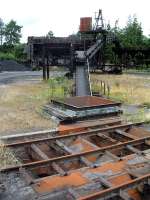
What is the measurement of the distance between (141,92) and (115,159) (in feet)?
39.0

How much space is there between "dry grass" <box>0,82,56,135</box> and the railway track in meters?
1.45

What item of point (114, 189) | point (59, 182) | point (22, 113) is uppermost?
point (22, 113)

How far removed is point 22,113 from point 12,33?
81043mm

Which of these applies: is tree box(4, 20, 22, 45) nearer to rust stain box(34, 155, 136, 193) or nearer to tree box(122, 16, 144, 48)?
tree box(122, 16, 144, 48)

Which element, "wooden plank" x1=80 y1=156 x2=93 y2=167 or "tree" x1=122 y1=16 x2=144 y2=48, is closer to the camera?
"wooden plank" x1=80 y1=156 x2=93 y2=167

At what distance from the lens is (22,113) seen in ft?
43.2

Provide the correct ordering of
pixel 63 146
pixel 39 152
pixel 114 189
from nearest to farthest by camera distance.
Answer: pixel 114 189 < pixel 39 152 < pixel 63 146

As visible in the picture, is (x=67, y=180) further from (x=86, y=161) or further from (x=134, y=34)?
(x=134, y=34)

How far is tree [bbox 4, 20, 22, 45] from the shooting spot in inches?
3524

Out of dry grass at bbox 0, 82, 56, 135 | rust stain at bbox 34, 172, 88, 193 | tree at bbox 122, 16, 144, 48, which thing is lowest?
rust stain at bbox 34, 172, 88, 193

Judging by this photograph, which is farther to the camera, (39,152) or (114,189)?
(39,152)

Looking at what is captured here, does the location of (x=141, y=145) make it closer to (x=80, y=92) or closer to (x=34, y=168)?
(x=34, y=168)

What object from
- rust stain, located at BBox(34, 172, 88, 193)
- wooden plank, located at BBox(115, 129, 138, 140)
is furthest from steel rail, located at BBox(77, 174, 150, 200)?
wooden plank, located at BBox(115, 129, 138, 140)

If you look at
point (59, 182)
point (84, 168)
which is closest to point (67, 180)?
point (59, 182)
